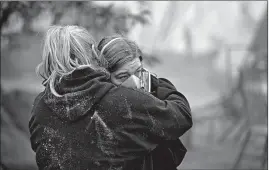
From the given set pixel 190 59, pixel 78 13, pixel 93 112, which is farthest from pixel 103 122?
pixel 190 59

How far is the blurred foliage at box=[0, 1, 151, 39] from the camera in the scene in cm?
436

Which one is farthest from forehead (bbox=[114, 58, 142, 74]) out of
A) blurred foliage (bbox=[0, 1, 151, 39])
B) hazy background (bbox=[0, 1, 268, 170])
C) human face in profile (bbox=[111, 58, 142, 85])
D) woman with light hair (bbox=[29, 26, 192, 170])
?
hazy background (bbox=[0, 1, 268, 170])

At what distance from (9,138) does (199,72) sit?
3779 mm

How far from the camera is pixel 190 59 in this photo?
812 centimetres

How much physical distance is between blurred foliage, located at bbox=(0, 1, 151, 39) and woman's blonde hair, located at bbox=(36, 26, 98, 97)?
2.47 metres

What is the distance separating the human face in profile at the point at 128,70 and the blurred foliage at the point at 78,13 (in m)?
2.40

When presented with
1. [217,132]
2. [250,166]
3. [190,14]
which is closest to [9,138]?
[250,166]

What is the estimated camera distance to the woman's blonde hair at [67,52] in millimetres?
1736

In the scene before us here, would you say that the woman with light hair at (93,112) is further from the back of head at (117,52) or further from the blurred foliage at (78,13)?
the blurred foliage at (78,13)

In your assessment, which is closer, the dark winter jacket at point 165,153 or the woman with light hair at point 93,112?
the woman with light hair at point 93,112

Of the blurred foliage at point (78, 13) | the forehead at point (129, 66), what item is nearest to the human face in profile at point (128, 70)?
the forehead at point (129, 66)

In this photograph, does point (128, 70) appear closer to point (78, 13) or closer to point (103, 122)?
point (103, 122)

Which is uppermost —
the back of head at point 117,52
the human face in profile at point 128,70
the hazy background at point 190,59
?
the back of head at point 117,52

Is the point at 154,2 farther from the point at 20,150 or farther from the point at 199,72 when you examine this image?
the point at 199,72
